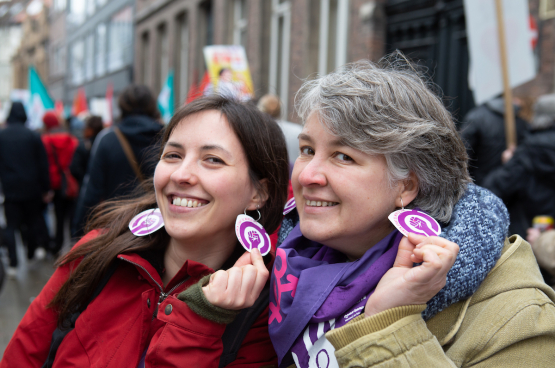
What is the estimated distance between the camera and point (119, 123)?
4172mm

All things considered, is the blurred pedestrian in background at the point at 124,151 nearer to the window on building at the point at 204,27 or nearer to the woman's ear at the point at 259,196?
the woman's ear at the point at 259,196

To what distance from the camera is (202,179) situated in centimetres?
171

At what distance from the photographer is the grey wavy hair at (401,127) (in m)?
1.43

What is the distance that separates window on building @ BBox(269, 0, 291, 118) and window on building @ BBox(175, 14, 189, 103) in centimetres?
575

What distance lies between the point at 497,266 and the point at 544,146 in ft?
7.97

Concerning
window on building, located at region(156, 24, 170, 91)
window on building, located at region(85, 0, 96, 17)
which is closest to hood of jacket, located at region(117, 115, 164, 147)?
window on building, located at region(156, 24, 170, 91)

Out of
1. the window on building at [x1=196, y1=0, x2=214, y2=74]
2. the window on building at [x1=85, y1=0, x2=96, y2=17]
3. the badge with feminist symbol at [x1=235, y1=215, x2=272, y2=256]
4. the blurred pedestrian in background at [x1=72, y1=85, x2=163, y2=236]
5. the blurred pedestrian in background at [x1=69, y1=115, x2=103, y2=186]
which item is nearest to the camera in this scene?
the badge with feminist symbol at [x1=235, y1=215, x2=272, y2=256]

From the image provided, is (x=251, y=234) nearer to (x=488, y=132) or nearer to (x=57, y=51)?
(x=488, y=132)

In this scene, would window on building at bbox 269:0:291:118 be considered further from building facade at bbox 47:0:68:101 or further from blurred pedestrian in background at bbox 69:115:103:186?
building facade at bbox 47:0:68:101

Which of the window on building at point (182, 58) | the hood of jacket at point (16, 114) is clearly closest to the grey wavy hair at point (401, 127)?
the hood of jacket at point (16, 114)

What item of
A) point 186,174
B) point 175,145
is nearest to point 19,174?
point 175,145

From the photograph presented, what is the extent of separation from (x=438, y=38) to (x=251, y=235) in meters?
6.76

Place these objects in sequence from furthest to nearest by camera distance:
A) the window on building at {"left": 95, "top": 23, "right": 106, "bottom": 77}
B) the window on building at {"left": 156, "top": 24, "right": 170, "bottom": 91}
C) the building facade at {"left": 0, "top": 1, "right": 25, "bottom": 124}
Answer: the building facade at {"left": 0, "top": 1, "right": 25, "bottom": 124} → the window on building at {"left": 95, "top": 23, "right": 106, "bottom": 77} → the window on building at {"left": 156, "top": 24, "right": 170, "bottom": 91}

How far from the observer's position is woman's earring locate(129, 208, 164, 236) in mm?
1843
